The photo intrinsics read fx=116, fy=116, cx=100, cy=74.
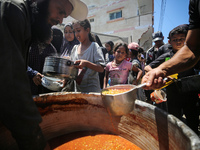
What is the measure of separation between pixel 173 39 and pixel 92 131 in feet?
7.15

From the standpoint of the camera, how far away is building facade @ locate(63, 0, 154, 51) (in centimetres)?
1141

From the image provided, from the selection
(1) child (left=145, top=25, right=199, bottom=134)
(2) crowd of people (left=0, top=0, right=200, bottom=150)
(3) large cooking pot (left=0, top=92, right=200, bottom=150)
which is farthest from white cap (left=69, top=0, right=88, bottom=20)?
(1) child (left=145, top=25, right=199, bottom=134)

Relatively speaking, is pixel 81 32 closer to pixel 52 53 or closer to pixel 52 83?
pixel 52 53

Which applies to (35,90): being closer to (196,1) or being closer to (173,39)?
(196,1)

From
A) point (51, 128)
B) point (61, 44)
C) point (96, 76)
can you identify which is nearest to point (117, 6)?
point (61, 44)

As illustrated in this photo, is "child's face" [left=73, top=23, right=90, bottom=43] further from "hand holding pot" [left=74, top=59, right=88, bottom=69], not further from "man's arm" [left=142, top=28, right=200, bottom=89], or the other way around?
"man's arm" [left=142, top=28, right=200, bottom=89]

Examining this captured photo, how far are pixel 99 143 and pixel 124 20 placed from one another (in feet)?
44.8

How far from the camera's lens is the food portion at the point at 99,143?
133 cm

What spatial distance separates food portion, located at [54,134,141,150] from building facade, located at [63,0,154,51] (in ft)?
31.5

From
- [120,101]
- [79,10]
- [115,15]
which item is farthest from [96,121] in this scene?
[115,15]

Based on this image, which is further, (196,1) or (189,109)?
(189,109)

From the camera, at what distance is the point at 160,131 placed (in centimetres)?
103

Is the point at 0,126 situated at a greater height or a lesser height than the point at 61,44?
lesser

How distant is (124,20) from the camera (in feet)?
42.2
